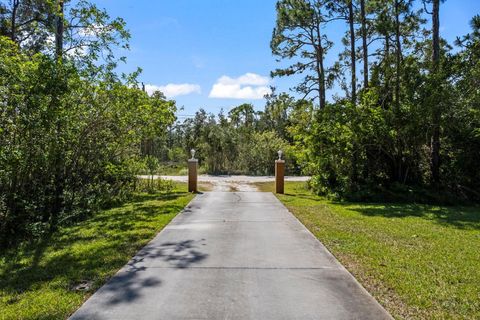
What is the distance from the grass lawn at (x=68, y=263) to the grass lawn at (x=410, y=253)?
3133mm

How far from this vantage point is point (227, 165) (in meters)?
31.2

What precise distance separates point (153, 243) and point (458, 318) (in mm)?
4457

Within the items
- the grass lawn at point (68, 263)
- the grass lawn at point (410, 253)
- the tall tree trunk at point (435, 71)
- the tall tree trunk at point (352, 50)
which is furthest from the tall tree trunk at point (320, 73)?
the grass lawn at point (68, 263)

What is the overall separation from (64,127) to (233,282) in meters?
6.02

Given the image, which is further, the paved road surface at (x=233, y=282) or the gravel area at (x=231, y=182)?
the gravel area at (x=231, y=182)

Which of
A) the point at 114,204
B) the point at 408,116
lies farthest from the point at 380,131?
the point at 114,204

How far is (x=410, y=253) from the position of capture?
225 inches

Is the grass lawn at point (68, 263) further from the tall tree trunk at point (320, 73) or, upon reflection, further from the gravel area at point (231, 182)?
the tall tree trunk at point (320, 73)

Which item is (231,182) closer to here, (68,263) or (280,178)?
(280,178)

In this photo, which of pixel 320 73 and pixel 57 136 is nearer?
pixel 57 136

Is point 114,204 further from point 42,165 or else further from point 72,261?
point 72,261

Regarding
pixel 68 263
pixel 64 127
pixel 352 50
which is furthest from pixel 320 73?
pixel 68 263

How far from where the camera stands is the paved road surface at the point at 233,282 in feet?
11.6

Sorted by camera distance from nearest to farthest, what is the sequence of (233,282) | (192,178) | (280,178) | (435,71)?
(233,282), (435,71), (192,178), (280,178)
